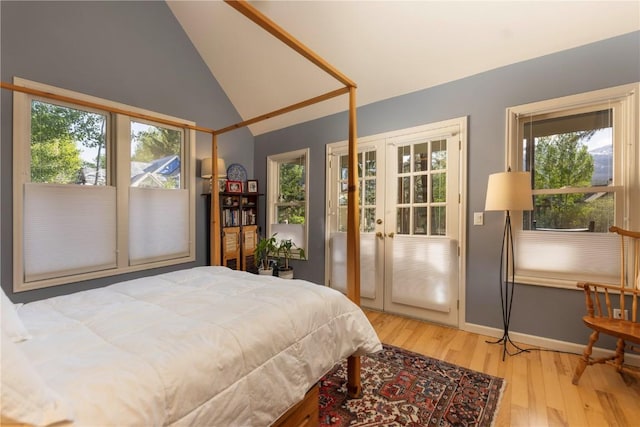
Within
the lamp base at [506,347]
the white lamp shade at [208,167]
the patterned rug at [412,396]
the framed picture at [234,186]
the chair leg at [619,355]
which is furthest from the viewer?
the framed picture at [234,186]

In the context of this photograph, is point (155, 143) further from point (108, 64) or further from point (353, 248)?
point (353, 248)

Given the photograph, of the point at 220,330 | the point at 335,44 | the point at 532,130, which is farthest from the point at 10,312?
the point at 532,130

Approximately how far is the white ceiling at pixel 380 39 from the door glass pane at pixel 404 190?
0.96 m

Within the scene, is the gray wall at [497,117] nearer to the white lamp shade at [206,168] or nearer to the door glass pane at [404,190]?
the door glass pane at [404,190]

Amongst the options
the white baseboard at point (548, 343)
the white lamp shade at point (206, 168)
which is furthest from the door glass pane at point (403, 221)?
the white lamp shade at point (206, 168)

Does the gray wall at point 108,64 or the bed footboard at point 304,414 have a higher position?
the gray wall at point 108,64

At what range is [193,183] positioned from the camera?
11.7 ft

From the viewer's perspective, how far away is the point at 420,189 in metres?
2.98

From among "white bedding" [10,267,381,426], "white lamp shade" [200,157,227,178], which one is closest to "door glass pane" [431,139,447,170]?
"white bedding" [10,267,381,426]

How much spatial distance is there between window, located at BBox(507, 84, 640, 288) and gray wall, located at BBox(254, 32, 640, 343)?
0.38 ft

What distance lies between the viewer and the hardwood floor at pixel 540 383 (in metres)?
1.53

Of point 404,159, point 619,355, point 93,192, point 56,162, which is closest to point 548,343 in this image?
point 619,355

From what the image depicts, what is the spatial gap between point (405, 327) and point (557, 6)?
293cm

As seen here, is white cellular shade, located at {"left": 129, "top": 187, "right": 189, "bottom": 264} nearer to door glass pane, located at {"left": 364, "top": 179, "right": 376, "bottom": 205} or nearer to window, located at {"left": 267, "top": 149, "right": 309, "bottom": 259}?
window, located at {"left": 267, "top": 149, "right": 309, "bottom": 259}
